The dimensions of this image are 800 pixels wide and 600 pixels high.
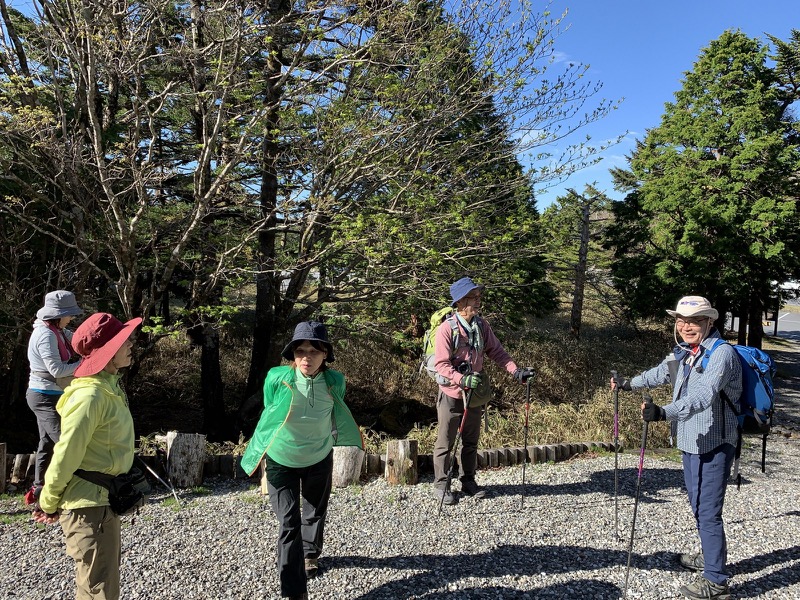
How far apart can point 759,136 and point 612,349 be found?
773 centimetres

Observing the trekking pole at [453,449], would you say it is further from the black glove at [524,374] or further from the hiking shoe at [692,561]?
the hiking shoe at [692,561]

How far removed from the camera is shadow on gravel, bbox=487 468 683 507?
532cm

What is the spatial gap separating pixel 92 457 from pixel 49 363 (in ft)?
7.72

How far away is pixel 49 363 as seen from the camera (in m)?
4.37

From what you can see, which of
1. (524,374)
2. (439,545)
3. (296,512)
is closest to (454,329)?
(524,374)

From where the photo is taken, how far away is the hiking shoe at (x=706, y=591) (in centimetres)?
332

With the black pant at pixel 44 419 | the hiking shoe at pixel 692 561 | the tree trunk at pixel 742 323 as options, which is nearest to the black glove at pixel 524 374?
the hiking shoe at pixel 692 561

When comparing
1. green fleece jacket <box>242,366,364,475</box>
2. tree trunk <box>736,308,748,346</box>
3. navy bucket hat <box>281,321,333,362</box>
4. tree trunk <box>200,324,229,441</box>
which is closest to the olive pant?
green fleece jacket <box>242,366,364,475</box>

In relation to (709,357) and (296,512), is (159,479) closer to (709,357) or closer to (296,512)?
(296,512)

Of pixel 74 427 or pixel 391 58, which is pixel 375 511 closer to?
pixel 74 427

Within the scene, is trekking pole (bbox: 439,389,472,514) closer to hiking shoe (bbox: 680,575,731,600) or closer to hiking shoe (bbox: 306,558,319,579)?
hiking shoe (bbox: 306,558,319,579)

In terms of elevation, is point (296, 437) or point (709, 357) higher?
point (709, 357)

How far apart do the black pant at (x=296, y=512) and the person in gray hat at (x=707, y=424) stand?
2.18 meters

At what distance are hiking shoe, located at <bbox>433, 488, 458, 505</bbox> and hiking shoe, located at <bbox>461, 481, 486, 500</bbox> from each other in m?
0.19
